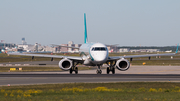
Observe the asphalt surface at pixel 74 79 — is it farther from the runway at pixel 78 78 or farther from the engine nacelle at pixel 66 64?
the engine nacelle at pixel 66 64

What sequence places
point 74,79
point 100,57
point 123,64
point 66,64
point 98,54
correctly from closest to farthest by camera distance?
1. point 74,79
2. point 100,57
3. point 98,54
4. point 66,64
5. point 123,64

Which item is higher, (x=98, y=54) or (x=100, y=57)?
(x=98, y=54)

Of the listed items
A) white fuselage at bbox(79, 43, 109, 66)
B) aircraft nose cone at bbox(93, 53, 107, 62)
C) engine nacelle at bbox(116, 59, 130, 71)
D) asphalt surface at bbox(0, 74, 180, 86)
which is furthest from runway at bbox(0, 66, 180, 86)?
engine nacelle at bbox(116, 59, 130, 71)

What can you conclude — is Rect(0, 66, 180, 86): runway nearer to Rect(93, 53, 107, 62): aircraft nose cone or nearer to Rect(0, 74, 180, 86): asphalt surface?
Rect(0, 74, 180, 86): asphalt surface

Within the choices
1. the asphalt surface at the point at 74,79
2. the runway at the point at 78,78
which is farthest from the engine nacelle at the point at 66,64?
the asphalt surface at the point at 74,79

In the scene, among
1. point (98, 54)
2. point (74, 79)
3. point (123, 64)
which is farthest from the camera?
point (123, 64)

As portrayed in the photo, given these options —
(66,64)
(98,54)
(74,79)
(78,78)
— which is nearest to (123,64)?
(98,54)

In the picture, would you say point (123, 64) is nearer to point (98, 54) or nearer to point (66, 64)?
point (98, 54)

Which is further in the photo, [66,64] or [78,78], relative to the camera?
[66,64]

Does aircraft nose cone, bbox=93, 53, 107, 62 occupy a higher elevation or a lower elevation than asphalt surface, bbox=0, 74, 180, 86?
higher

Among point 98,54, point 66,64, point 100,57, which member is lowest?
point 66,64

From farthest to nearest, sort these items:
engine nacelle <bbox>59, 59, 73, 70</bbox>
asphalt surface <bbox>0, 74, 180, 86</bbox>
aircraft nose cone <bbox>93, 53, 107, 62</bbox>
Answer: engine nacelle <bbox>59, 59, 73, 70</bbox> → aircraft nose cone <bbox>93, 53, 107, 62</bbox> → asphalt surface <bbox>0, 74, 180, 86</bbox>

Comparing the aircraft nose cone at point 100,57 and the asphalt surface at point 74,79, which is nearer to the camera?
the asphalt surface at point 74,79

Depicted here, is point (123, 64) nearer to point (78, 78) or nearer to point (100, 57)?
point (100, 57)
